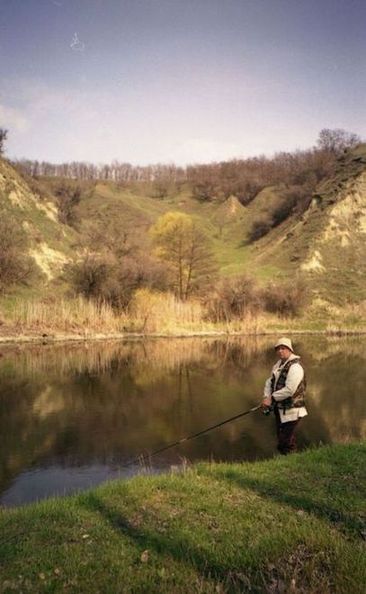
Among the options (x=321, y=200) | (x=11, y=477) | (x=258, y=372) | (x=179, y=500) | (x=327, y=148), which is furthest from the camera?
(x=327, y=148)

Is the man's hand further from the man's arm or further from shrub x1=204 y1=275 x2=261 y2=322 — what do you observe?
shrub x1=204 y1=275 x2=261 y2=322

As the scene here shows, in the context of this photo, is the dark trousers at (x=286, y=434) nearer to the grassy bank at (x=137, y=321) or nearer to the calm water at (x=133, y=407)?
the calm water at (x=133, y=407)

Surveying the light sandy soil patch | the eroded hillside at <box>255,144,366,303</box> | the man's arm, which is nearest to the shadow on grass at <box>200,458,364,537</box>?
the man's arm

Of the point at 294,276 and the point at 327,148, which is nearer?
the point at 294,276

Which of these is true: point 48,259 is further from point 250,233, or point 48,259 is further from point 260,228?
point 250,233

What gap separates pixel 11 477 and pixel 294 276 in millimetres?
48410

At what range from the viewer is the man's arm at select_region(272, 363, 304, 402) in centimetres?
970

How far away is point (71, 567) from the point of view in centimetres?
556

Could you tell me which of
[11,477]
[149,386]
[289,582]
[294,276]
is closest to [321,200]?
[294,276]

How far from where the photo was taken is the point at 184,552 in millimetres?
5781

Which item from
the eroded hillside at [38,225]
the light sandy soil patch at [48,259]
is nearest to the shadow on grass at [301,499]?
the eroded hillside at [38,225]

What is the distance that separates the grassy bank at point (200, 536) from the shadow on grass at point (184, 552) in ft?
0.04

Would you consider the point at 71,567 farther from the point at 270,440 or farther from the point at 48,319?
the point at 48,319

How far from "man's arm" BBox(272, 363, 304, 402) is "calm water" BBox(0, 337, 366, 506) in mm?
3930
